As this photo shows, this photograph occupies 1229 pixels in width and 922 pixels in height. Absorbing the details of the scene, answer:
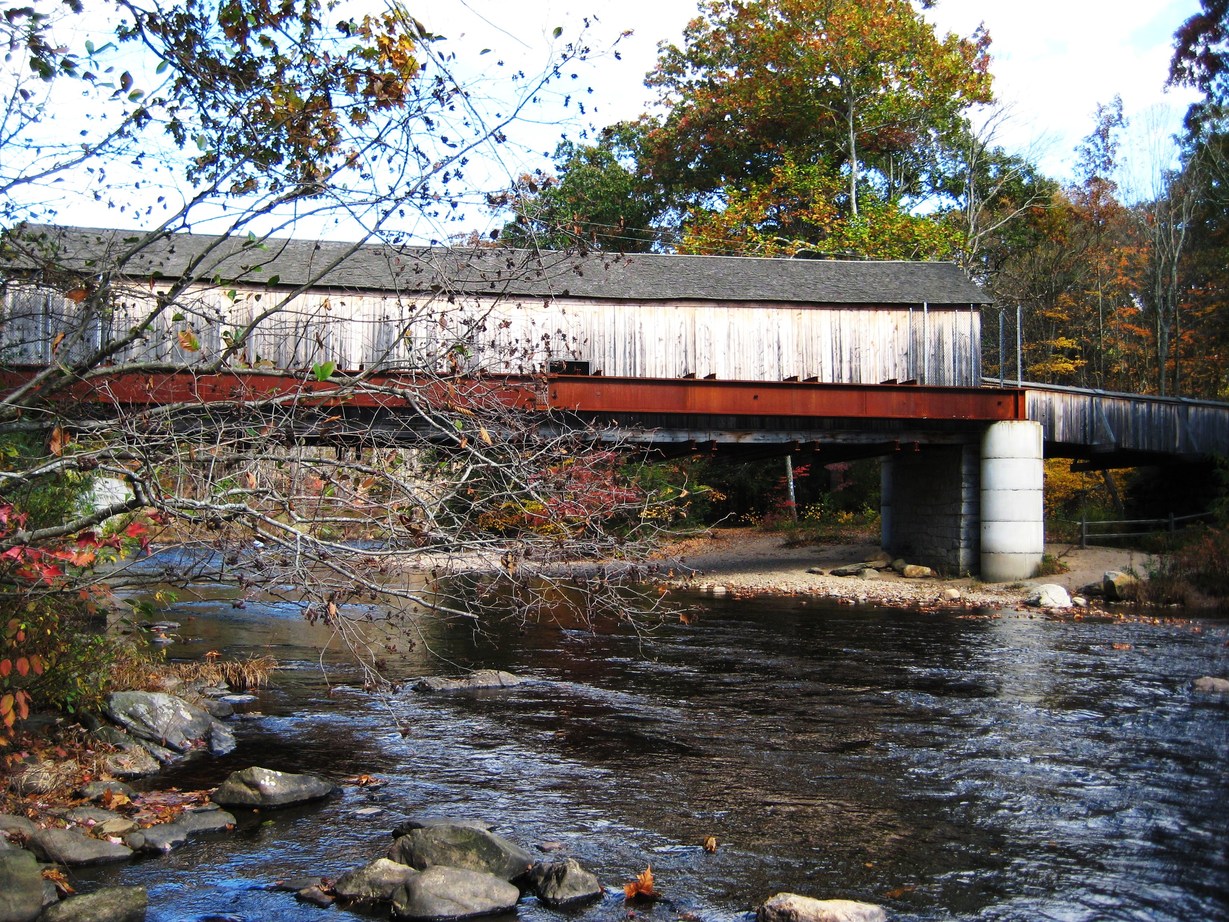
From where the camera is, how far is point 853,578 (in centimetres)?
2328

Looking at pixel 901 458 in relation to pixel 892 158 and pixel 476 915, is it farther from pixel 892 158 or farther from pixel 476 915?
pixel 476 915

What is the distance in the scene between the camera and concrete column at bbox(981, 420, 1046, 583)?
21359 mm

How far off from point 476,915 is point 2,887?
231cm

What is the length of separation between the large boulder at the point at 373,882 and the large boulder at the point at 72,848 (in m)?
1.49

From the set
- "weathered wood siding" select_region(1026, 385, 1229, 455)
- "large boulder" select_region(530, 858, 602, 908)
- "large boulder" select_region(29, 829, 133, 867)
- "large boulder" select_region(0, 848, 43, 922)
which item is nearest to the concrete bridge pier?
"weathered wood siding" select_region(1026, 385, 1229, 455)

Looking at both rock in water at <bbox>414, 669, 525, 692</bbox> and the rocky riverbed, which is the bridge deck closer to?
rock in water at <bbox>414, 669, 525, 692</bbox>

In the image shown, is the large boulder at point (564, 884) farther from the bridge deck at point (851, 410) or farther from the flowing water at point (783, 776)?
the bridge deck at point (851, 410)

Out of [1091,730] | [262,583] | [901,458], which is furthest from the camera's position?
[901,458]

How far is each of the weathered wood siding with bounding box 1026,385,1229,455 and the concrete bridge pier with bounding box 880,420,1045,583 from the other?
5.44 ft

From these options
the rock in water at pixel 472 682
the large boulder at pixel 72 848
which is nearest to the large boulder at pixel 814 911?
the large boulder at pixel 72 848

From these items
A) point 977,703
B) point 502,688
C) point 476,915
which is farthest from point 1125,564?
point 476,915

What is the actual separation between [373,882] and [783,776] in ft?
10.9

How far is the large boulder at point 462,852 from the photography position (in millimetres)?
5719

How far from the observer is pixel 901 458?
25594 mm
